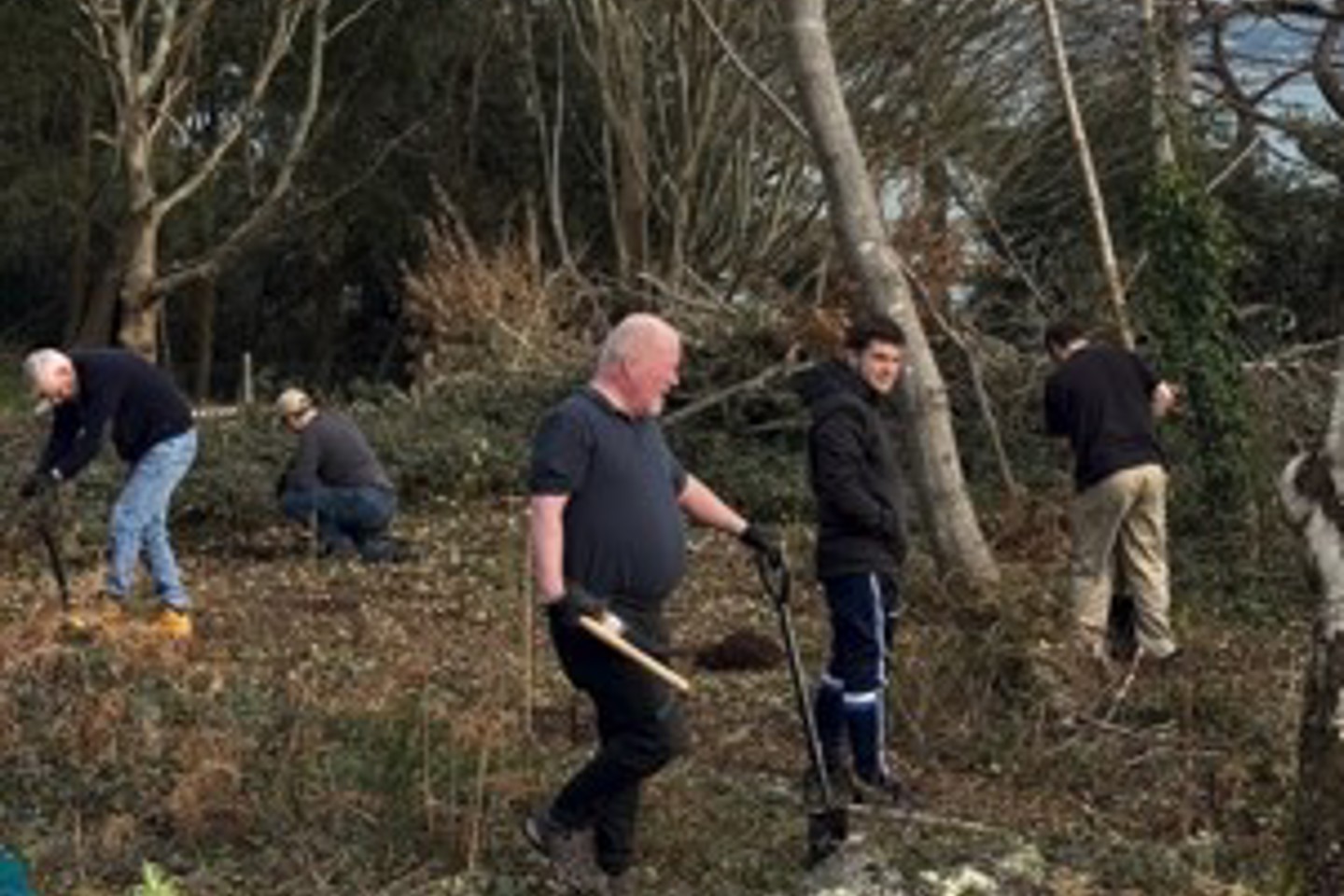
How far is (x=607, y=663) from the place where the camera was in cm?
641

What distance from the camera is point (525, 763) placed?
7.55 m

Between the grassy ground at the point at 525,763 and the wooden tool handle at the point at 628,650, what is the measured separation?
73cm

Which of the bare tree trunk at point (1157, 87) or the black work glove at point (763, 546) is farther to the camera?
the bare tree trunk at point (1157, 87)

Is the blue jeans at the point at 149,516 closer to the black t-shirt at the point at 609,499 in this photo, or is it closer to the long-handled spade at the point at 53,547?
the long-handled spade at the point at 53,547

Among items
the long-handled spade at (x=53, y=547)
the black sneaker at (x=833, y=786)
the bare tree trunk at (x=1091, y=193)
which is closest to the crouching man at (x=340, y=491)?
the long-handled spade at (x=53, y=547)

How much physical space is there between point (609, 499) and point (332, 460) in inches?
308

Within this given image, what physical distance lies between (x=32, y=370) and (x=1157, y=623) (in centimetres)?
525

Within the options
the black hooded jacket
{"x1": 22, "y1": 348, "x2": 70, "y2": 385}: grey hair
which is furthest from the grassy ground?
{"x1": 22, "y1": 348, "x2": 70, "y2": 385}: grey hair

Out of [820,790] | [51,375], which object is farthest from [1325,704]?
[51,375]

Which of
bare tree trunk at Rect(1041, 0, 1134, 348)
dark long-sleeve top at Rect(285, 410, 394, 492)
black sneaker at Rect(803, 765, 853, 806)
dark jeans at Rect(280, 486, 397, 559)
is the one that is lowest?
black sneaker at Rect(803, 765, 853, 806)

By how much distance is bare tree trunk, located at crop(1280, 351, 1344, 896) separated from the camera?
6332 mm

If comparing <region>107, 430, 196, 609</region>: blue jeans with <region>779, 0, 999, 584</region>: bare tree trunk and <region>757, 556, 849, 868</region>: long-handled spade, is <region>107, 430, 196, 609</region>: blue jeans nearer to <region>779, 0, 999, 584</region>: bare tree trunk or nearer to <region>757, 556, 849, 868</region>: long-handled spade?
<region>779, 0, 999, 584</region>: bare tree trunk

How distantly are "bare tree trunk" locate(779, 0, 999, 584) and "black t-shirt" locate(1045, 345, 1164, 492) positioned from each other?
692 millimetres

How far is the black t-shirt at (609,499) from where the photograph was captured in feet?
20.7
